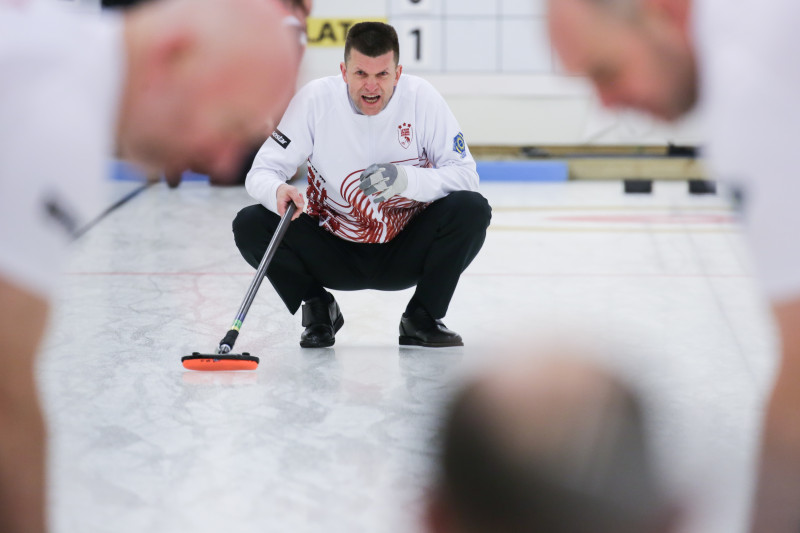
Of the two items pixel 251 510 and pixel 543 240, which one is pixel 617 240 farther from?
pixel 251 510

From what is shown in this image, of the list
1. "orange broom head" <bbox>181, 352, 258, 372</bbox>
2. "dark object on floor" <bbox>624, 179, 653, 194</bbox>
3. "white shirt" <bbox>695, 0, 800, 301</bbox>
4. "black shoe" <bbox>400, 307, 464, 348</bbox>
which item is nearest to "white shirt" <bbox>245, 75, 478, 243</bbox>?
"black shoe" <bbox>400, 307, 464, 348</bbox>

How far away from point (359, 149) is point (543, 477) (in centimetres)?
237

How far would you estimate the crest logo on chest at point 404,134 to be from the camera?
3.04 meters

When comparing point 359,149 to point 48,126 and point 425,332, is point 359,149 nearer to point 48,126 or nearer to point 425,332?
point 425,332

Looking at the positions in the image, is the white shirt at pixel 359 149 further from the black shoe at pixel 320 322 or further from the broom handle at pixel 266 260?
the black shoe at pixel 320 322

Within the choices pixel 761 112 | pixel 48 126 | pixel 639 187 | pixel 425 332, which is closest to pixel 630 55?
pixel 761 112

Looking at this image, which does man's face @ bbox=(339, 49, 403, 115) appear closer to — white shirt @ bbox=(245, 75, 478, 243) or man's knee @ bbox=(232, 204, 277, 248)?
white shirt @ bbox=(245, 75, 478, 243)

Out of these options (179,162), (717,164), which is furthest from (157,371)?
(717,164)

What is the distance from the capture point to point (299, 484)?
2.08m

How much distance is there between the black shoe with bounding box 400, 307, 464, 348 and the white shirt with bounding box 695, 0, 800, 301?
78.2 inches

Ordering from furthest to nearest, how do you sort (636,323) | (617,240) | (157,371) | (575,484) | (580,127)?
1. (580,127)
2. (617,240)
3. (636,323)
4. (157,371)
5. (575,484)

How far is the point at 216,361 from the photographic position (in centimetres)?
280

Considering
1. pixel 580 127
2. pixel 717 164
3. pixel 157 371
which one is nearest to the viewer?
Result: pixel 717 164

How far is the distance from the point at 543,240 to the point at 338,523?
303 cm
